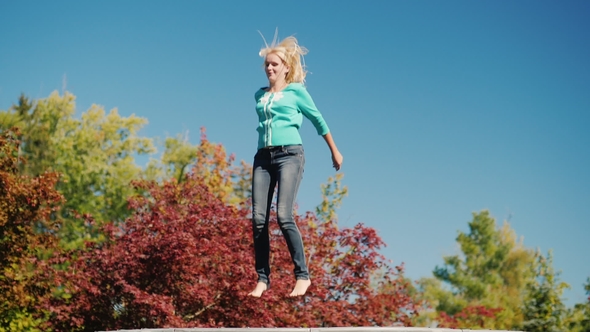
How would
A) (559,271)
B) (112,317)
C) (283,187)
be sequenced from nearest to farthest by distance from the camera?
(283,187) < (112,317) < (559,271)

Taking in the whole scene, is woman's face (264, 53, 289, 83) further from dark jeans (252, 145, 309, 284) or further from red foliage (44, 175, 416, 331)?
red foliage (44, 175, 416, 331)

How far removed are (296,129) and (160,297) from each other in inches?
Result: 297

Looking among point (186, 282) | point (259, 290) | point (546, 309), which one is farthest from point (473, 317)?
point (259, 290)

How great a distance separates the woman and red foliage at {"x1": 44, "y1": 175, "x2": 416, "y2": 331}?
698 centimetres

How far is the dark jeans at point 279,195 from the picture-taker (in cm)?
597

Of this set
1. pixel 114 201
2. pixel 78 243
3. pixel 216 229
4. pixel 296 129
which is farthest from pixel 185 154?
pixel 296 129

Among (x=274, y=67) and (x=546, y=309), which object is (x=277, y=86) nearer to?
(x=274, y=67)

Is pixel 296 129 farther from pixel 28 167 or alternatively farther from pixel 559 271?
pixel 28 167

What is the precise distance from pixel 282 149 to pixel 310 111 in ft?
1.56

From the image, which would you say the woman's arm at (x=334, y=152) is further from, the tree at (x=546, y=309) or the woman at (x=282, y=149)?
the tree at (x=546, y=309)

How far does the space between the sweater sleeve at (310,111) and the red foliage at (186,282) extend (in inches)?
278

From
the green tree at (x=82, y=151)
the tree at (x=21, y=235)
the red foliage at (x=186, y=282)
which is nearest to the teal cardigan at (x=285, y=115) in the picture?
the red foliage at (x=186, y=282)

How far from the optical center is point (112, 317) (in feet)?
45.5

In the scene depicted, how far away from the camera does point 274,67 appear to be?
6.34 m
